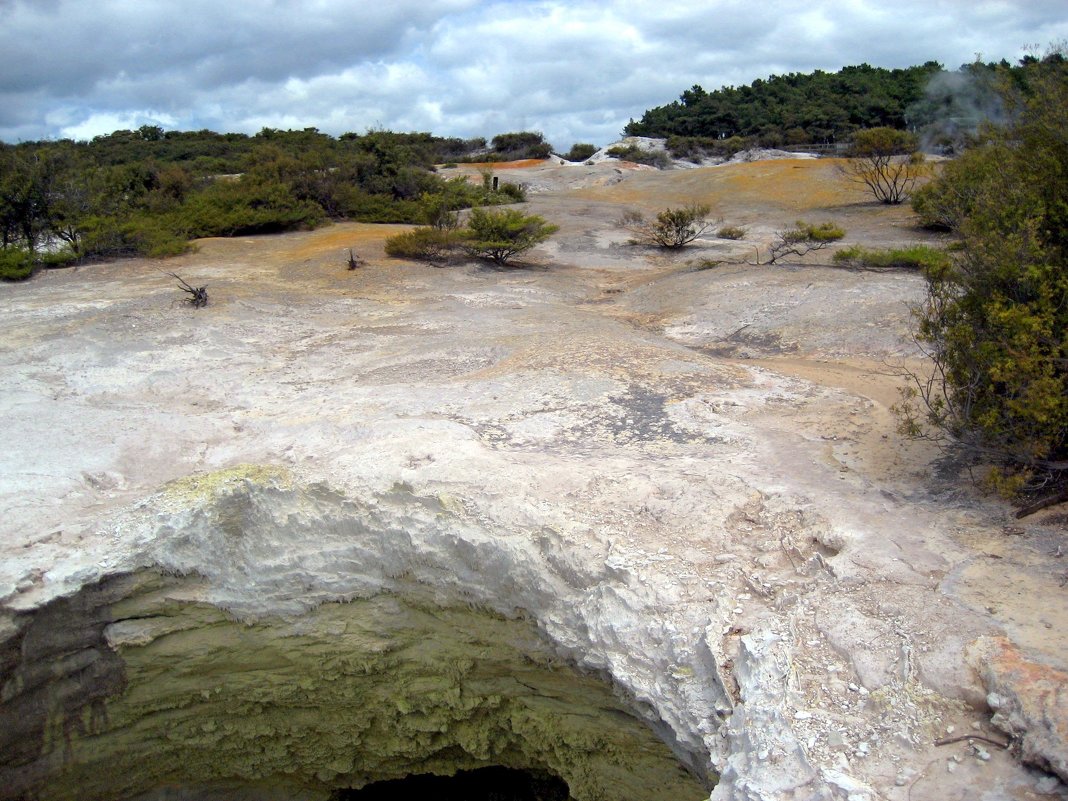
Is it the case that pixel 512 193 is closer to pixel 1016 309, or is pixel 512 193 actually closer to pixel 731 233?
pixel 731 233

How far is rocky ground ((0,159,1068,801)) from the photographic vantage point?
3605mm

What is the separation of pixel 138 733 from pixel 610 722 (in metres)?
3.64

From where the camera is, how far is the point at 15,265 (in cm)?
1441

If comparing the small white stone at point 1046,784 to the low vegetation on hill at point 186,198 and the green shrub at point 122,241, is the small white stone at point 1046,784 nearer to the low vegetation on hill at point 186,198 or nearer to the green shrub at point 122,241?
the low vegetation on hill at point 186,198

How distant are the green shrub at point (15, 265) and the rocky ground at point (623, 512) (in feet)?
13.4

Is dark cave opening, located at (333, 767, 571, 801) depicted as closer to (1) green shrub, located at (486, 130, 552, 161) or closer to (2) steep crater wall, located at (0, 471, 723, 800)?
(2) steep crater wall, located at (0, 471, 723, 800)

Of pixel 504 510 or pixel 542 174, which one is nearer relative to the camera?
pixel 504 510

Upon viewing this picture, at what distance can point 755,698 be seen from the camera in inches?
148

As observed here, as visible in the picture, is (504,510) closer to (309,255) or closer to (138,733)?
(138,733)

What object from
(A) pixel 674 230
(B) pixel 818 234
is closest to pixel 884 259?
(B) pixel 818 234

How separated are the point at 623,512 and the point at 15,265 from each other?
44.7ft

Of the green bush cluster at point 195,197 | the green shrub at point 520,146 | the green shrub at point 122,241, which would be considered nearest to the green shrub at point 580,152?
the green shrub at point 520,146

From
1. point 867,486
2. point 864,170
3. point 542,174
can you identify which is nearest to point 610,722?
point 867,486

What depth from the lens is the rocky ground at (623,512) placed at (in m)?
3.61
